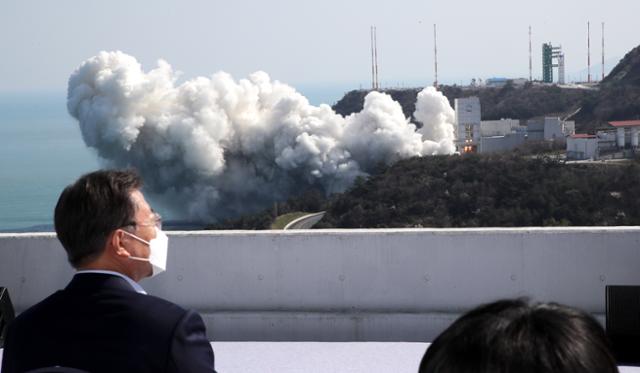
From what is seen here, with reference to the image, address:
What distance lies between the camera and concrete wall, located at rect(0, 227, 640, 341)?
5953 millimetres

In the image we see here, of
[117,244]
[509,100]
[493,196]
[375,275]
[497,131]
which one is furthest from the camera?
[509,100]

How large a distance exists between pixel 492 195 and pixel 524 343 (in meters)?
33.9

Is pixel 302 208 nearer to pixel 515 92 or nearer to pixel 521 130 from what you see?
pixel 521 130

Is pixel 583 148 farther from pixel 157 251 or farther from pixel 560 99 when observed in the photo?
pixel 157 251

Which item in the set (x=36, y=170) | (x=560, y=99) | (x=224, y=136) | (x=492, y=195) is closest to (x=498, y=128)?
(x=560, y=99)

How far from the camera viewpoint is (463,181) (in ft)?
121

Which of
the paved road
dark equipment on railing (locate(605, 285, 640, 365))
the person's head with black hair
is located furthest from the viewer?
the paved road

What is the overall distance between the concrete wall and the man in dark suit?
361 centimetres

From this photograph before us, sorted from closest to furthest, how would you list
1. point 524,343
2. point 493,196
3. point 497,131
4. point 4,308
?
→ point 524,343 < point 4,308 < point 493,196 < point 497,131

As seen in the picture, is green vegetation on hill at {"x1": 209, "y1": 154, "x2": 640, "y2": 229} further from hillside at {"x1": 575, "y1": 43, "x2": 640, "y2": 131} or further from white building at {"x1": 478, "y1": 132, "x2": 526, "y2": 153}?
hillside at {"x1": 575, "y1": 43, "x2": 640, "y2": 131}

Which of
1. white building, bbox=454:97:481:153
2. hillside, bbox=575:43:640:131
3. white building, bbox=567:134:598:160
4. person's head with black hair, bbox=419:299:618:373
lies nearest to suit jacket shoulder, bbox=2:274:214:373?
person's head with black hair, bbox=419:299:618:373

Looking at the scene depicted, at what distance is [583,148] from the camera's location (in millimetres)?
46125

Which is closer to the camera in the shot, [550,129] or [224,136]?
[550,129]

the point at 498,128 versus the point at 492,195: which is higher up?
the point at 498,128
